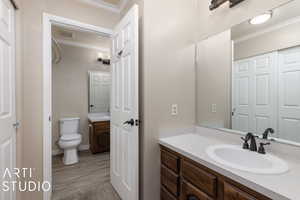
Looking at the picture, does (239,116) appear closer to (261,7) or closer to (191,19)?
(261,7)

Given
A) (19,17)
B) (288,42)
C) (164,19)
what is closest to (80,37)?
(19,17)

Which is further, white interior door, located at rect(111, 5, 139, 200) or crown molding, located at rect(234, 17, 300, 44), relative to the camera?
white interior door, located at rect(111, 5, 139, 200)

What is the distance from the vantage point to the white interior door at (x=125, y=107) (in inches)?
53.7

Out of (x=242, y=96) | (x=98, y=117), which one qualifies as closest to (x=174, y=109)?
(x=242, y=96)

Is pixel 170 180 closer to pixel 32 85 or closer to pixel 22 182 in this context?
pixel 22 182

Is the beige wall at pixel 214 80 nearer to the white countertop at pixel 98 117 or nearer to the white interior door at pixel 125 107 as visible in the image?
the white interior door at pixel 125 107

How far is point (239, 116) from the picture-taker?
1365 mm

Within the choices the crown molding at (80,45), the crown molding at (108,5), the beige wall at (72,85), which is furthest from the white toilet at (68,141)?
the crown molding at (108,5)

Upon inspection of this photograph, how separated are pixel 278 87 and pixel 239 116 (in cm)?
39

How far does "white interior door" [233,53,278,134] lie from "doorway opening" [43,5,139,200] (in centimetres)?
98

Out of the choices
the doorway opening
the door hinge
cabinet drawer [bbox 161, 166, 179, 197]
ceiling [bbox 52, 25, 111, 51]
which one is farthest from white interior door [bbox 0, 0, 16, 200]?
ceiling [bbox 52, 25, 111, 51]

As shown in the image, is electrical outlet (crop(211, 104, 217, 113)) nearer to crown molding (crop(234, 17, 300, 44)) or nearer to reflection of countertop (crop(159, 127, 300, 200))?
reflection of countertop (crop(159, 127, 300, 200))

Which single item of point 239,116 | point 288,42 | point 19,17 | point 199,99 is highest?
point 19,17

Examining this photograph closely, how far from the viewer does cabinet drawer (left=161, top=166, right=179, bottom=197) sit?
1227mm
